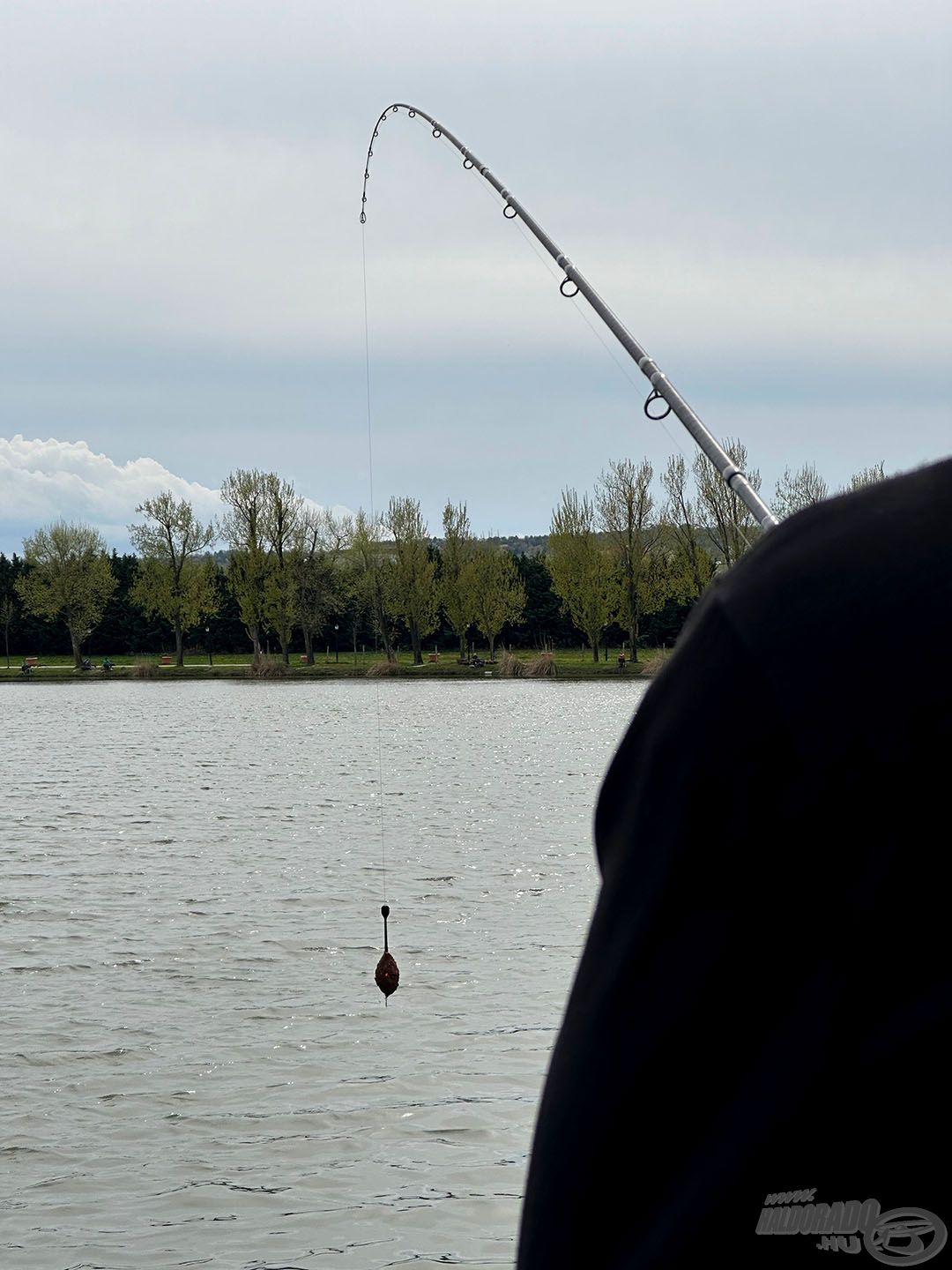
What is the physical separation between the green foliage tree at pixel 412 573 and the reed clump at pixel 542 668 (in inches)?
470

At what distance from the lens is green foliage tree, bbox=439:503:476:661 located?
80875 mm

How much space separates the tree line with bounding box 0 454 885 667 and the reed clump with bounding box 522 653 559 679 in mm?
6820

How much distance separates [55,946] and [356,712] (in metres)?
35.4

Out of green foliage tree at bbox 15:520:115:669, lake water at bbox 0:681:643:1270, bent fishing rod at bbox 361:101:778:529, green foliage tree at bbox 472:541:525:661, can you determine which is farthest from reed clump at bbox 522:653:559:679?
bent fishing rod at bbox 361:101:778:529

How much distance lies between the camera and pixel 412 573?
8038 centimetres

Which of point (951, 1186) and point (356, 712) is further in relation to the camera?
point (356, 712)

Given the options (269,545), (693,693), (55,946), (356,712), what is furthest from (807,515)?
(269,545)

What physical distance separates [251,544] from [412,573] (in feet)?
32.0

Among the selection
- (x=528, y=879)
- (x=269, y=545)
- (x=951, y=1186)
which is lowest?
(x=528, y=879)

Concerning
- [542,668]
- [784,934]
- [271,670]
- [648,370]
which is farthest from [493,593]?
[784,934]

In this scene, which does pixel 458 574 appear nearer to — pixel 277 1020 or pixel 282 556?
pixel 282 556

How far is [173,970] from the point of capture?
1146cm

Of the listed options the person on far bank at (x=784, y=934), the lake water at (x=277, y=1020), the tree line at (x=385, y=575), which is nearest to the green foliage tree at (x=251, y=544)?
the tree line at (x=385, y=575)

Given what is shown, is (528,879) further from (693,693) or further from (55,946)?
(693,693)
